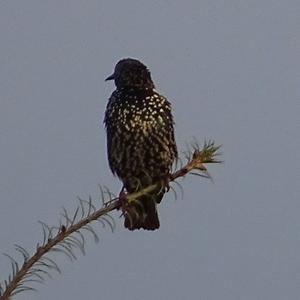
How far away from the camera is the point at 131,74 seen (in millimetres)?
4266

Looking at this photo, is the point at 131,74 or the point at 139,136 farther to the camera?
the point at 131,74

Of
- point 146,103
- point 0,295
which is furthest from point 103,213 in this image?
point 146,103

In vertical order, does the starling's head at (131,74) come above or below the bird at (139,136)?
above

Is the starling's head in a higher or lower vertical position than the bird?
higher

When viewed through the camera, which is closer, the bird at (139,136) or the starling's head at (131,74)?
the bird at (139,136)

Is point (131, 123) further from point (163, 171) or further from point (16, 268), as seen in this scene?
point (16, 268)

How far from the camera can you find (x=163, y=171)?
12.6 feet

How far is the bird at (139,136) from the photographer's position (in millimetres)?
3953

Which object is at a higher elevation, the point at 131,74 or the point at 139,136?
the point at 131,74

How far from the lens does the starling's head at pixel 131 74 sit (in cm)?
426

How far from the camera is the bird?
3953 mm

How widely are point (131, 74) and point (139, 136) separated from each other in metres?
0.46

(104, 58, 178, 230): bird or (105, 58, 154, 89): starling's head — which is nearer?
(104, 58, 178, 230): bird

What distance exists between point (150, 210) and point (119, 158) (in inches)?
15.0
